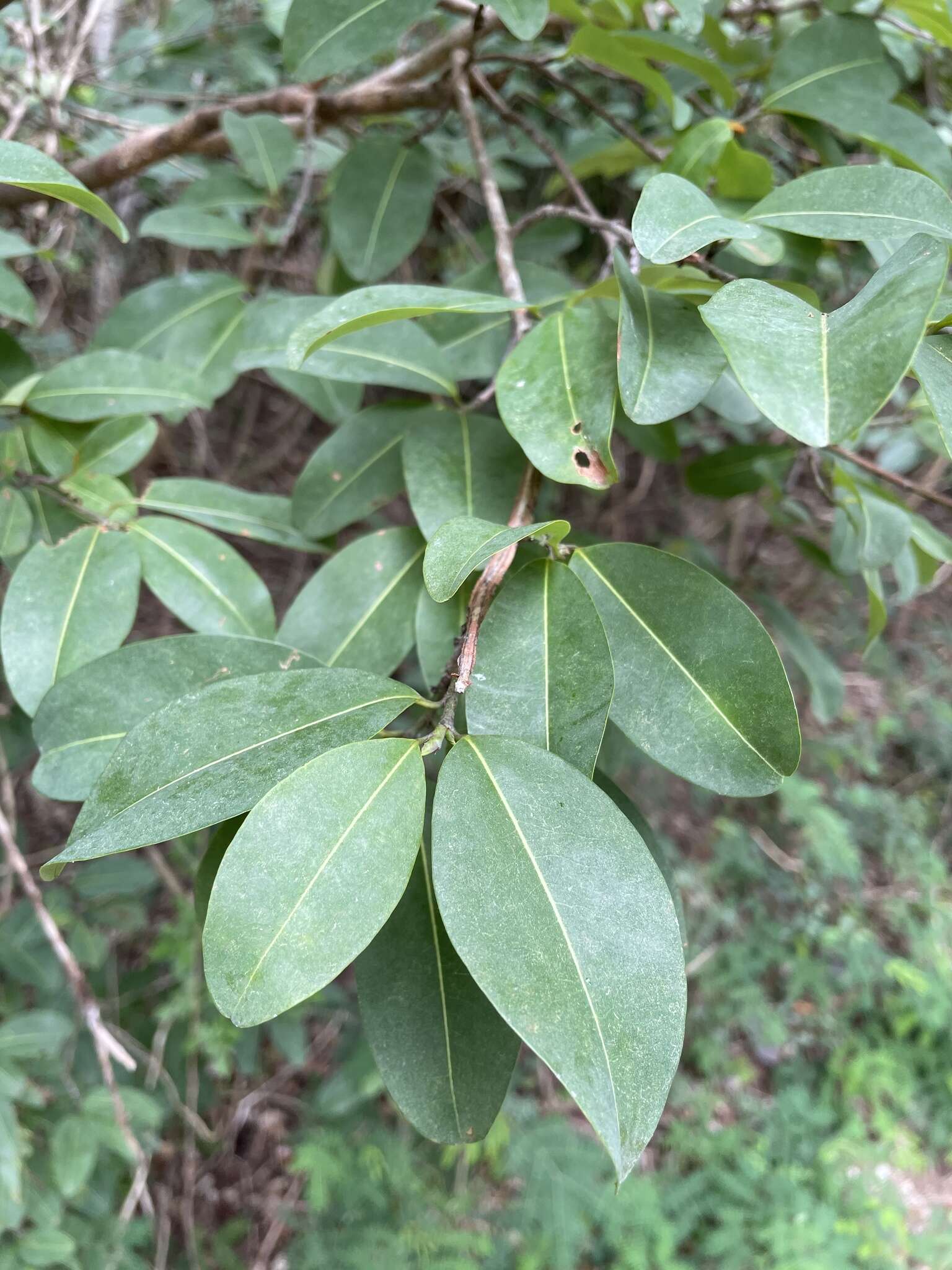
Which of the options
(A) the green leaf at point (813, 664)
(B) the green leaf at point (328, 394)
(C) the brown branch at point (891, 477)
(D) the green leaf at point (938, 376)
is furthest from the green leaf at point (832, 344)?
(A) the green leaf at point (813, 664)

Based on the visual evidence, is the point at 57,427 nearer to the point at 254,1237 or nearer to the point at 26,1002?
the point at 26,1002

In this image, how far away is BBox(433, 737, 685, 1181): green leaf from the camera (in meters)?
0.28

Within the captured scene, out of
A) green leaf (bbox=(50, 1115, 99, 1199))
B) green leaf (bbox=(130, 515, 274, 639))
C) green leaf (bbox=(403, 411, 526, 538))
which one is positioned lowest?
green leaf (bbox=(50, 1115, 99, 1199))

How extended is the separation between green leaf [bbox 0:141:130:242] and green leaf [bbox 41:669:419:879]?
255 mm

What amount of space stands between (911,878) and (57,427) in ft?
6.96

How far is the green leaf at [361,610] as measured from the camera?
50 cm

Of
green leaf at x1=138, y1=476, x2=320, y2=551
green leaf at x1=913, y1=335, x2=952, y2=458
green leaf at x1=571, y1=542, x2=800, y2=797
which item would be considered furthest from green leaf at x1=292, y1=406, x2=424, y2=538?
green leaf at x1=913, y1=335, x2=952, y2=458

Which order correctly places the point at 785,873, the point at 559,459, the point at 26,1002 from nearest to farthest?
the point at 559,459 → the point at 26,1002 → the point at 785,873

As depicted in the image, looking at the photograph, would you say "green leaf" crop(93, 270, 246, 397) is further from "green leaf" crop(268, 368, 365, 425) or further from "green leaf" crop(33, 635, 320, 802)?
"green leaf" crop(33, 635, 320, 802)

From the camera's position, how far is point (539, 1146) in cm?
149

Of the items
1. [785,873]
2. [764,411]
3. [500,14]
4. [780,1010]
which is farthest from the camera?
[785,873]

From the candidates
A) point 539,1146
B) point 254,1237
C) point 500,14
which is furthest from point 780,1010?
point 500,14

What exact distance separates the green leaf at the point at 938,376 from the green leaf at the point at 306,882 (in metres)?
0.27

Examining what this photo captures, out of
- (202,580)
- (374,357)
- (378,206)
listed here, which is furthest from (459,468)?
(378,206)
